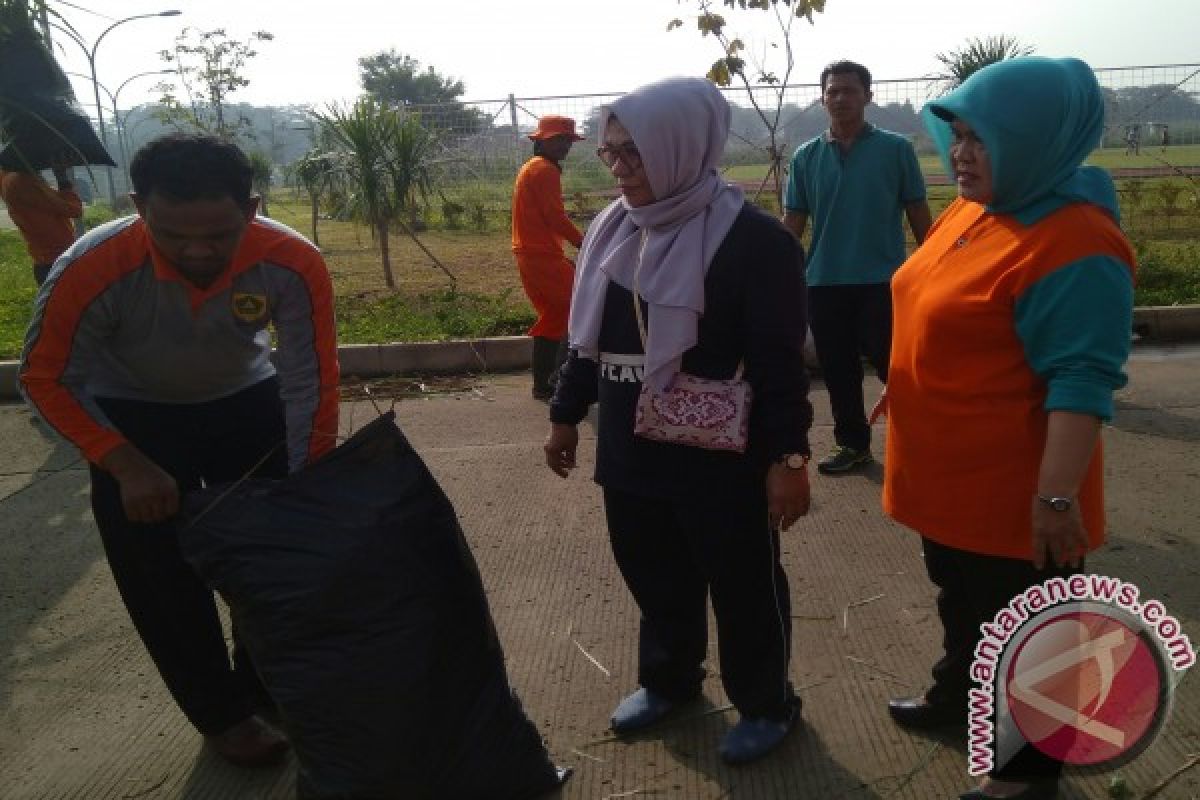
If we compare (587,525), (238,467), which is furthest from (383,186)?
(238,467)

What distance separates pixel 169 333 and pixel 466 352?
4.54 meters

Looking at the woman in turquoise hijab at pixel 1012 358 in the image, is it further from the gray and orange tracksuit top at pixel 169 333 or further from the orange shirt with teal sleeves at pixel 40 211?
the orange shirt with teal sleeves at pixel 40 211

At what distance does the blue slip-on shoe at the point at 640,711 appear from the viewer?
8.78ft

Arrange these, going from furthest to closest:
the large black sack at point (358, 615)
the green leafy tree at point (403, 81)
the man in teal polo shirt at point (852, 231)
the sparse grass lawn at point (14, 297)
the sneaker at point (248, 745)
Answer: the green leafy tree at point (403, 81)
the sparse grass lawn at point (14, 297)
the man in teal polo shirt at point (852, 231)
the sneaker at point (248, 745)
the large black sack at point (358, 615)

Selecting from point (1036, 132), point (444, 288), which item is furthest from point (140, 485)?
point (444, 288)

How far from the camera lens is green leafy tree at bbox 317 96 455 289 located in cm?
970

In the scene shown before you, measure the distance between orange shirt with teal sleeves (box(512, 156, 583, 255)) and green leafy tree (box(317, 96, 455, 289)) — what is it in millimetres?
3737

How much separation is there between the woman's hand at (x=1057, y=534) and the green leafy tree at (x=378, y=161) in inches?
315

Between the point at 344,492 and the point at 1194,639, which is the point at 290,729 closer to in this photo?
the point at 344,492

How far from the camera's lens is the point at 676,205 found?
2230 mm

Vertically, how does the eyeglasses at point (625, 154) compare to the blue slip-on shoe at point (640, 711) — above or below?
above

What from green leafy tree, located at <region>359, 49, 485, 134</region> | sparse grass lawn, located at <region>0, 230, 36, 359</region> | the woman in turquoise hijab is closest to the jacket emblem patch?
the woman in turquoise hijab

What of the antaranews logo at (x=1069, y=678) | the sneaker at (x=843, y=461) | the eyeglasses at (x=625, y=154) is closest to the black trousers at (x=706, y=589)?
the antaranews logo at (x=1069, y=678)

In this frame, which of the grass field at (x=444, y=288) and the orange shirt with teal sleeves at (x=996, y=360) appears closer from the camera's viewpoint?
the orange shirt with teal sleeves at (x=996, y=360)
